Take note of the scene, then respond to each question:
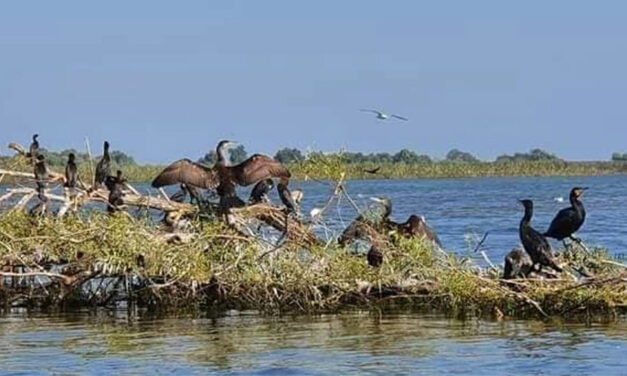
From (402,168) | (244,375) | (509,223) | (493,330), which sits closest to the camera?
(244,375)

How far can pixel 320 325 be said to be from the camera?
1733 centimetres

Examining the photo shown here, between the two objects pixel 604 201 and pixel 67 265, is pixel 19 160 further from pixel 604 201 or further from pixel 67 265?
pixel 604 201

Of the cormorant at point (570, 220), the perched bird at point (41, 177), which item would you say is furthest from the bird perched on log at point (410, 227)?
the perched bird at point (41, 177)

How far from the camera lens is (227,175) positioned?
60.7 ft

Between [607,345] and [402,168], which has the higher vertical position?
[402,168]

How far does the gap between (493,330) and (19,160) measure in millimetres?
6161

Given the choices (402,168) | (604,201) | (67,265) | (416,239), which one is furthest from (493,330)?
(402,168)

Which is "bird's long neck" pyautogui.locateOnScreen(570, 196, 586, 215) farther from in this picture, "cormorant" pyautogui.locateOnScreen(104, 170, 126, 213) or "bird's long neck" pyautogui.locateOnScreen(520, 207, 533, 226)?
"cormorant" pyautogui.locateOnScreen(104, 170, 126, 213)

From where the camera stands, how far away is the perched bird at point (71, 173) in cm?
1900

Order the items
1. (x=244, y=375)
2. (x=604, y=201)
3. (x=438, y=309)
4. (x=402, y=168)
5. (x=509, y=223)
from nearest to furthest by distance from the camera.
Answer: (x=244, y=375)
(x=438, y=309)
(x=509, y=223)
(x=604, y=201)
(x=402, y=168)

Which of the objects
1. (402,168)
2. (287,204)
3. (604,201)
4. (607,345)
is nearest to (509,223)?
(604,201)

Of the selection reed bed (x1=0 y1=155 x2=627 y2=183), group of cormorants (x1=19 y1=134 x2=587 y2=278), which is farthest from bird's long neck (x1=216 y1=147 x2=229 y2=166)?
reed bed (x1=0 y1=155 x2=627 y2=183)

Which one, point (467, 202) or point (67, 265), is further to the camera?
point (467, 202)

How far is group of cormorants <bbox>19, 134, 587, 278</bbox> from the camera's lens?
1748 centimetres
